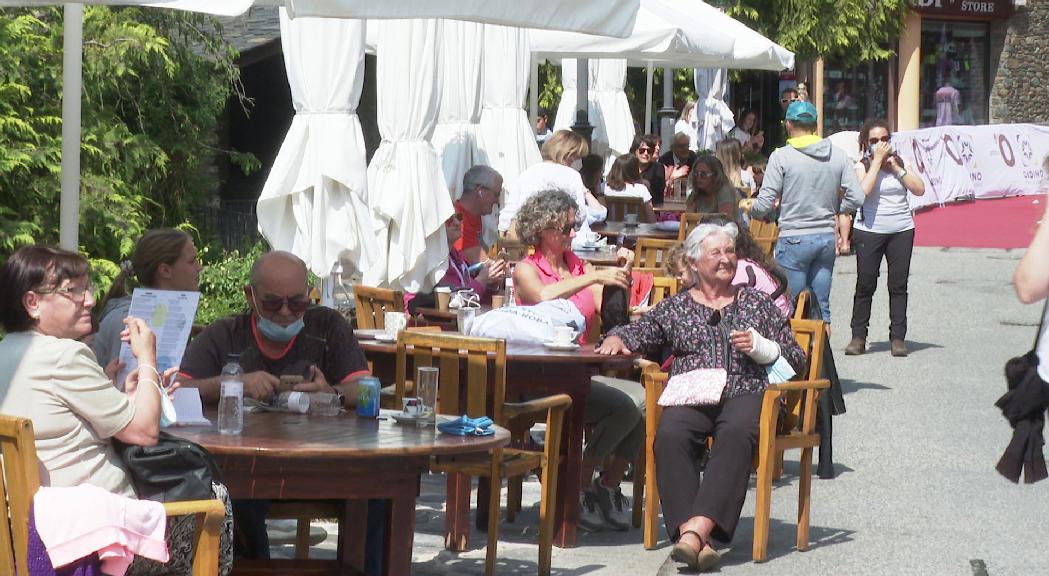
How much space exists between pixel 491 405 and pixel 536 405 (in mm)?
425

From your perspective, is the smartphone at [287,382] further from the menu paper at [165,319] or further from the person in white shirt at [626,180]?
the person in white shirt at [626,180]

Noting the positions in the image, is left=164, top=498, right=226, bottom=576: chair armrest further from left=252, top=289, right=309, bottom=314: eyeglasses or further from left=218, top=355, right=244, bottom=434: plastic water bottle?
left=252, top=289, right=309, bottom=314: eyeglasses

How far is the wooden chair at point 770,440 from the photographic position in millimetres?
7176

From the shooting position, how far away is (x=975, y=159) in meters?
28.5

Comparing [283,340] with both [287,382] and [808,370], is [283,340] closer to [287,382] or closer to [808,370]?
[287,382]

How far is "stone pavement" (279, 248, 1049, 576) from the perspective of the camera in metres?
7.15

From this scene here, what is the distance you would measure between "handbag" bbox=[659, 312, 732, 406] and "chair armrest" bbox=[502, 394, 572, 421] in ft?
2.35

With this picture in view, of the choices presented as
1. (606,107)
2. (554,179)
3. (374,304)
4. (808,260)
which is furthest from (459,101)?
(606,107)

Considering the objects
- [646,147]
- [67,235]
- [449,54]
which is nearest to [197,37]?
[646,147]

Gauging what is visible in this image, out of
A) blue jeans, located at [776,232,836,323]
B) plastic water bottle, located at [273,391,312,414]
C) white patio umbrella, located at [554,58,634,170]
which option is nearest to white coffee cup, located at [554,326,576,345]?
plastic water bottle, located at [273,391,312,414]

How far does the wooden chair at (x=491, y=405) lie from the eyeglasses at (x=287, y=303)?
0.81 meters

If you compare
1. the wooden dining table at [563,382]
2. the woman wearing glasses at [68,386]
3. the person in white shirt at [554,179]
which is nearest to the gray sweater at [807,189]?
the person in white shirt at [554,179]

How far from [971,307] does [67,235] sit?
11602mm

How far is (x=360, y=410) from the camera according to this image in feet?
18.6
